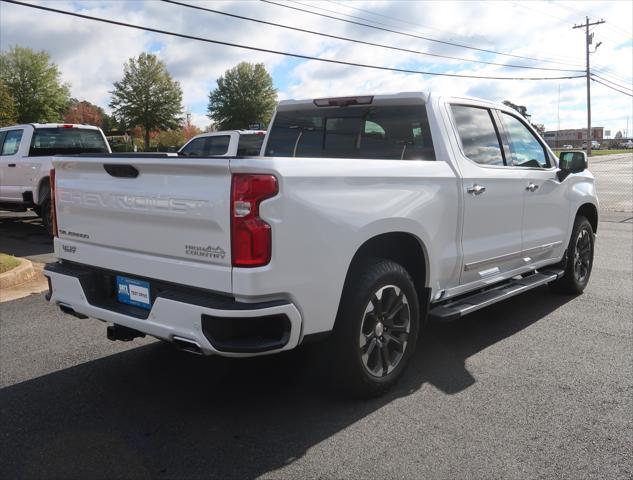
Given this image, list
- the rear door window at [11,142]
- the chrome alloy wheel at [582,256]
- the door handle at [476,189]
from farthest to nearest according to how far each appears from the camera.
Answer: the rear door window at [11,142]
the chrome alloy wheel at [582,256]
the door handle at [476,189]

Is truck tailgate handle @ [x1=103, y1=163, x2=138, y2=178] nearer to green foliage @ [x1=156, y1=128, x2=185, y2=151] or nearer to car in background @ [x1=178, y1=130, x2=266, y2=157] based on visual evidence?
car in background @ [x1=178, y1=130, x2=266, y2=157]

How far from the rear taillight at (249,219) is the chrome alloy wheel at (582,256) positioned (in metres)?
4.45

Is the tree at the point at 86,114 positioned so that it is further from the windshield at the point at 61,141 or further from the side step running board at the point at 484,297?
the side step running board at the point at 484,297

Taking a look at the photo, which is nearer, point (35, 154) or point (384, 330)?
point (384, 330)


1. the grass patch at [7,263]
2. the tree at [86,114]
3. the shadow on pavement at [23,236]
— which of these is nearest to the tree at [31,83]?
the tree at [86,114]

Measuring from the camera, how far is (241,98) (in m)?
67.9

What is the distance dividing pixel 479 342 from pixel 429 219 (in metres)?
1.51

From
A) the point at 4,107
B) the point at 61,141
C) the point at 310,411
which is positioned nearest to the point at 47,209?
the point at 61,141

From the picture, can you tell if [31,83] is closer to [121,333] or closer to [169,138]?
[169,138]

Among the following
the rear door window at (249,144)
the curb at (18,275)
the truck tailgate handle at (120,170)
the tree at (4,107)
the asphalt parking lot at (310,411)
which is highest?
the tree at (4,107)

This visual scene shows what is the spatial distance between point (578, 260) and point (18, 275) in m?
6.41

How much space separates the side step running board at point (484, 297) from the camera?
4.14 metres

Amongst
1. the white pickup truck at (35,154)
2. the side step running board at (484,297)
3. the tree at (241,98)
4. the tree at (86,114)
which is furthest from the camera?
the tree at (86,114)

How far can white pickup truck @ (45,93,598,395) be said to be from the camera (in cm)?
295
